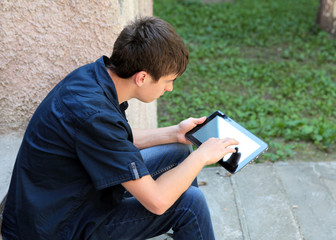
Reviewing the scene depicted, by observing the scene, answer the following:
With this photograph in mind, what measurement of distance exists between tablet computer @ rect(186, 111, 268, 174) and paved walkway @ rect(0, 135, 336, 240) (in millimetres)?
587

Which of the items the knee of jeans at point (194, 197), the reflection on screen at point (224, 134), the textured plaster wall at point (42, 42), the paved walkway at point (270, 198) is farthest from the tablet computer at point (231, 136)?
the textured plaster wall at point (42, 42)

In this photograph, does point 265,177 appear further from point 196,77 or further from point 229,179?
point 196,77

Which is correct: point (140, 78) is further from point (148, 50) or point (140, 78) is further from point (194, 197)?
point (194, 197)

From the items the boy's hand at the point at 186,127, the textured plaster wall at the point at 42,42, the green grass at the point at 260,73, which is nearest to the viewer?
the boy's hand at the point at 186,127

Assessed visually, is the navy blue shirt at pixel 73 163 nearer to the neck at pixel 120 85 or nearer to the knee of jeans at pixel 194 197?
the neck at pixel 120 85

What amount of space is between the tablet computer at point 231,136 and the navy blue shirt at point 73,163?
502 mm

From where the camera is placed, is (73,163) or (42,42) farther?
(42,42)

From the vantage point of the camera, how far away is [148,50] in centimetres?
157

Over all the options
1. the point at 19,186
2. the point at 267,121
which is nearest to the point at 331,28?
the point at 267,121

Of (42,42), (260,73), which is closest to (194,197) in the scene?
(42,42)

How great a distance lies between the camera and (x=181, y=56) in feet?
5.37

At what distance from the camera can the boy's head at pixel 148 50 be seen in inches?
62.2

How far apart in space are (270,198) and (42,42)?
1.67 meters

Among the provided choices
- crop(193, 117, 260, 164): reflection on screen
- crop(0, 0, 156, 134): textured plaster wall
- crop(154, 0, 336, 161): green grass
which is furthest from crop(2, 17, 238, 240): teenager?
crop(154, 0, 336, 161): green grass
